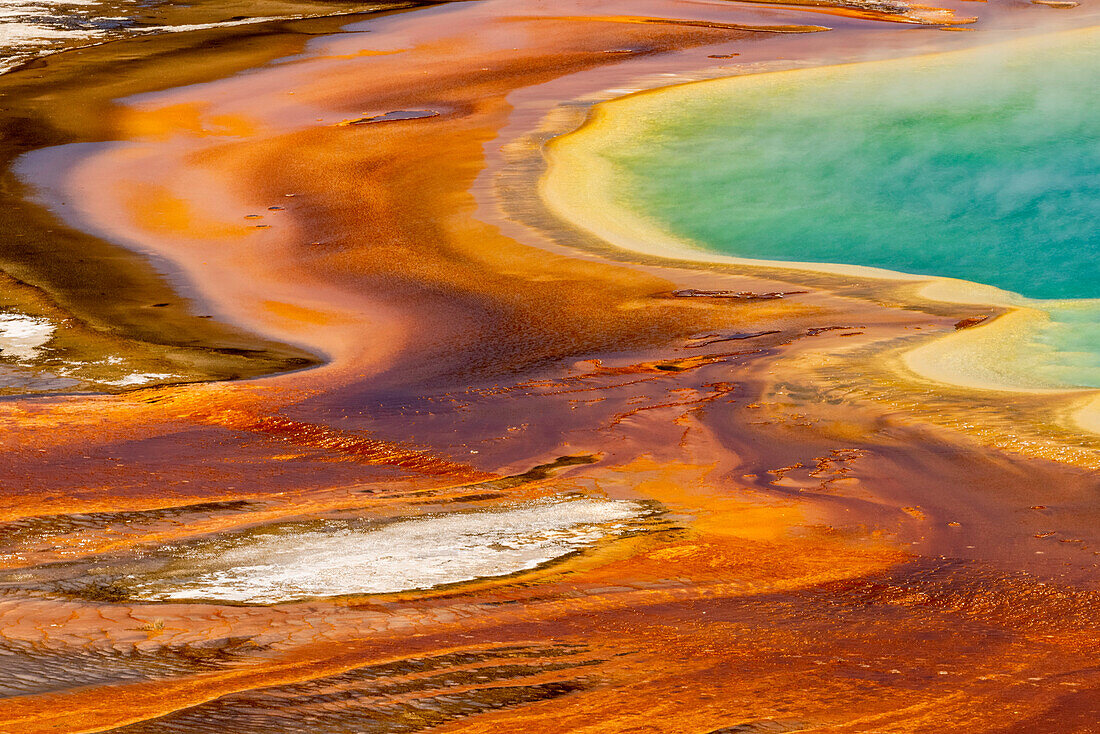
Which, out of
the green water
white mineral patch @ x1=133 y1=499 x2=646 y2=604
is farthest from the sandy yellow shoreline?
white mineral patch @ x1=133 y1=499 x2=646 y2=604

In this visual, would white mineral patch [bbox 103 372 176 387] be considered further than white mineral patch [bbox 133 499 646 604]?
Yes

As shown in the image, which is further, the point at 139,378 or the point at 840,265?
the point at 840,265

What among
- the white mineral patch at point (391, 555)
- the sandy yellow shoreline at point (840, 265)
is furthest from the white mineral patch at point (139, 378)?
the sandy yellow shoreline at point (840, 265)

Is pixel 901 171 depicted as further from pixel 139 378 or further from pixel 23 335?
pixel 23 335

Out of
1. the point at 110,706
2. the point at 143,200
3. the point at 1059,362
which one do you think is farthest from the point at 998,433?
the point at 143,200

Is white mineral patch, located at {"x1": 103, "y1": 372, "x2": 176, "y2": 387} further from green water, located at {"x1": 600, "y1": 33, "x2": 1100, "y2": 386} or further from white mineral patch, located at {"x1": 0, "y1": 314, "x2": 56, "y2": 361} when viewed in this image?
green water, located at {"x1": 600, "y1": 33, "x2": 1100, "y2": 386}

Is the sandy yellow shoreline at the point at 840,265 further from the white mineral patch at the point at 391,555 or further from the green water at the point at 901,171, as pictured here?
the white mineral patch at the point at 391,555

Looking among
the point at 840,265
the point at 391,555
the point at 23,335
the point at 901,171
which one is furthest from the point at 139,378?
the point at 901,171
